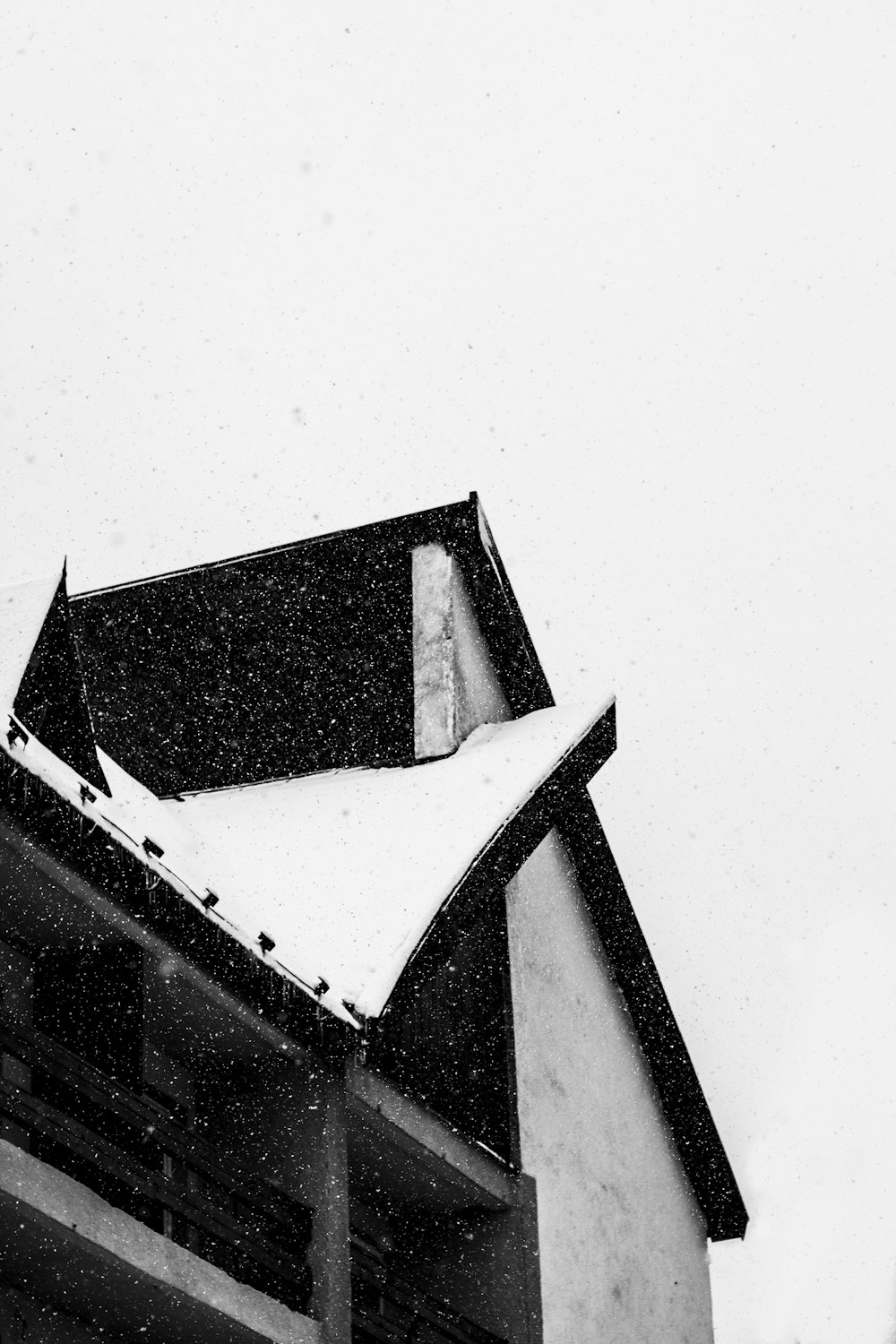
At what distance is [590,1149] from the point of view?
14.8m

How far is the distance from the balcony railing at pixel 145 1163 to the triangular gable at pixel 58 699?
65.8 inches

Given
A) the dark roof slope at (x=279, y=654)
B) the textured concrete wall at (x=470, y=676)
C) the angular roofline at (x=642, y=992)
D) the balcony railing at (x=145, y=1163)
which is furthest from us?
the dark roof slope at (x=279, y=654)

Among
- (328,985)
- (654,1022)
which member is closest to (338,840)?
(328,985)

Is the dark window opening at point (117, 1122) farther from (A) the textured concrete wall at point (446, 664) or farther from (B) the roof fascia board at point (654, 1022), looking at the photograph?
(B) the roof fascia board at point (654, 1022)

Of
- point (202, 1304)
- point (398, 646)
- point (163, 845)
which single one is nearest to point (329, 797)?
point (398, 646)

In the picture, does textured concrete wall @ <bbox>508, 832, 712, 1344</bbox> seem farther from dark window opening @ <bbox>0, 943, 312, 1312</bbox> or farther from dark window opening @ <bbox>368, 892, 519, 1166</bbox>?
dark window opening @ <bbox>0, 943, 312, 1312</bbox>

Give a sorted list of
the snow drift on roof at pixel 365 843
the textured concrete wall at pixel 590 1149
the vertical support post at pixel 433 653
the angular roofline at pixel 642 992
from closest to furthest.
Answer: the snow drift on roof at pixel 365 843
the textured concrete wall at pixel 590 1149
the vertical support post at pixel 433 653
the angular roofline at pixel 642 992

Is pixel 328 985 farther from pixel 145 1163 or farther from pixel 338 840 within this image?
pixel 338 840

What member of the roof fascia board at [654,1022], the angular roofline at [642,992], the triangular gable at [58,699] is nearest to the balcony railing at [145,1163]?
the triangular gable at [58,699]

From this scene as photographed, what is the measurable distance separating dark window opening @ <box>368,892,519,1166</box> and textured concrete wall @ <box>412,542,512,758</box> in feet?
5.37

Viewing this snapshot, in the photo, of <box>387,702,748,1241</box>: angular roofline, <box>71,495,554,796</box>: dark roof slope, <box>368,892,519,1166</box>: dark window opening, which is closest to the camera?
<box>368,892,519,1166</box>: dark window opening

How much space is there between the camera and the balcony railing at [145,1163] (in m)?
9.10

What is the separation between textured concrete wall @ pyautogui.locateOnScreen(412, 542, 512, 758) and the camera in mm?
14930

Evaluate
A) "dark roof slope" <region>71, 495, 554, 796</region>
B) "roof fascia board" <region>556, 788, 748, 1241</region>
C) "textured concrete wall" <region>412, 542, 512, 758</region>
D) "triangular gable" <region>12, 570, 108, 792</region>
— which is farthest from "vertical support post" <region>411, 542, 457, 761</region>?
"triangular gable" <region>12, 570, 108, 792</region>
